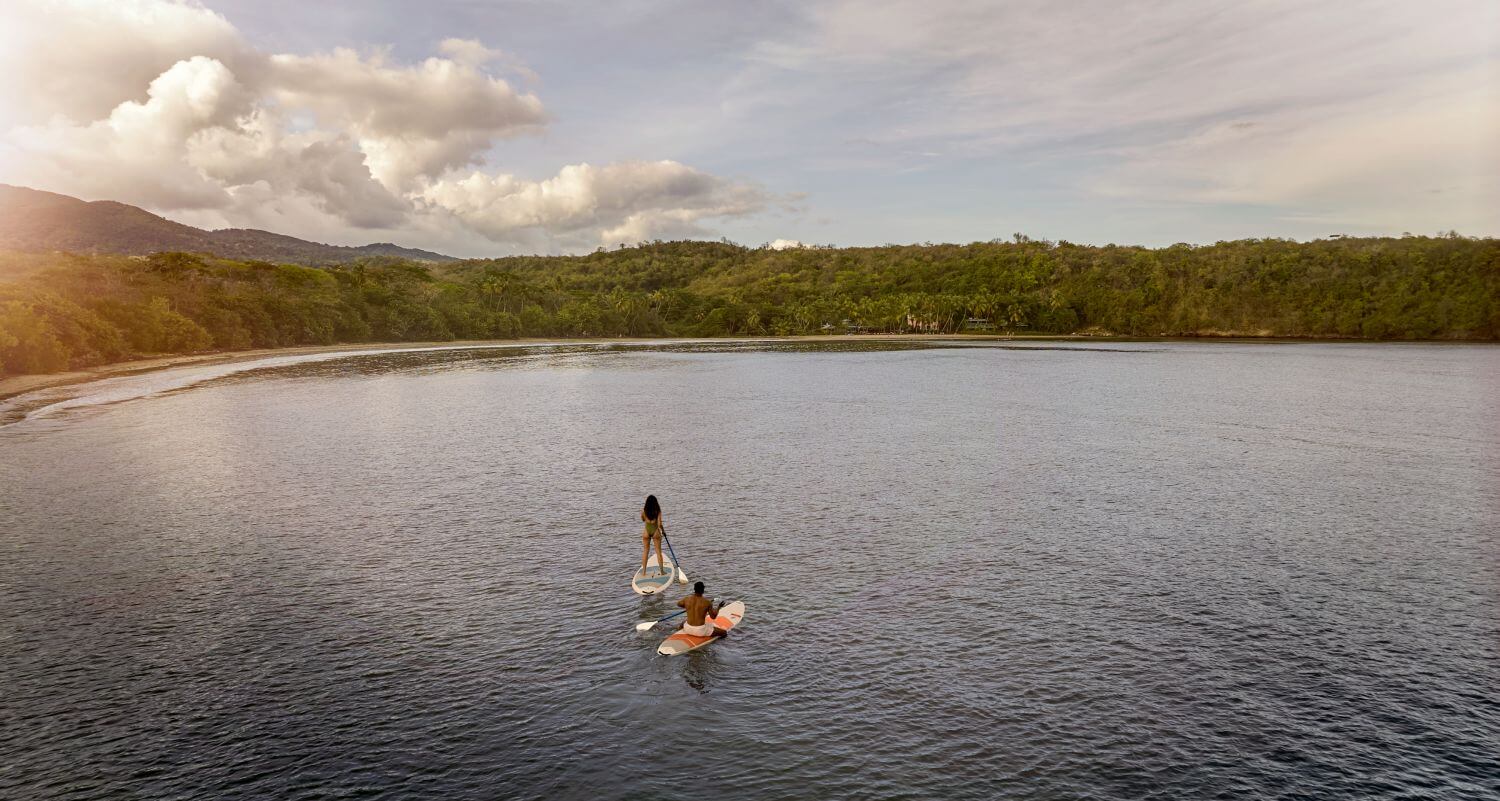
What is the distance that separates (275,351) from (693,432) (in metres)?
125

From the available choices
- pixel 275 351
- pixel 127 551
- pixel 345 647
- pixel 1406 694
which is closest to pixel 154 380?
pixel 275 351

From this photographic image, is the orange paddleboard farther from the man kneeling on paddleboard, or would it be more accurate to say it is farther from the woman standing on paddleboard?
the woman standing on paddleboard

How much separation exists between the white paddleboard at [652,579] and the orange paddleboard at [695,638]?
9.26ft

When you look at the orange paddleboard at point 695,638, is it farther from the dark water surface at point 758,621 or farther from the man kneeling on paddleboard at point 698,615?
the dark water surface at point 758,621

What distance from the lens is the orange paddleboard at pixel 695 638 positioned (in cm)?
1988

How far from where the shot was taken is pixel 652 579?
24.0m

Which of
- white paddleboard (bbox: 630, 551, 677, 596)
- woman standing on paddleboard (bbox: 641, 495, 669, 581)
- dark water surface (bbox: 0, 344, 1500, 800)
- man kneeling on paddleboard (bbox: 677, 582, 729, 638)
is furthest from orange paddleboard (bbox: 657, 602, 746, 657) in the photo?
woman standing on paddleboard (bbox: 641, 495, 669, 581)

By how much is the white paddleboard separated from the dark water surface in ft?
1.79

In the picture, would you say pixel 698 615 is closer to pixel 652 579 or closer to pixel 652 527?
pixel 652 579

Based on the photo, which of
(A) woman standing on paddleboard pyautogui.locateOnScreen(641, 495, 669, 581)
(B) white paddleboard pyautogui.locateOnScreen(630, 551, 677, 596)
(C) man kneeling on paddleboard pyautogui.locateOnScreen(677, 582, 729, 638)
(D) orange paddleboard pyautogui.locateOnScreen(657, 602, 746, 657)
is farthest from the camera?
(A) woman standing on paddleboard pyautogui.locateOnScreen(641, 495, 669, 581)

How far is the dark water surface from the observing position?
15.2 m

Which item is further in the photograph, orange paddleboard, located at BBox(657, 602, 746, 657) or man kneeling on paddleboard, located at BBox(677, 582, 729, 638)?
man kneeling on paddleboard, located at BBox(677, 582, 729, 638)

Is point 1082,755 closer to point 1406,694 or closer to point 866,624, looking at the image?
point 866,624

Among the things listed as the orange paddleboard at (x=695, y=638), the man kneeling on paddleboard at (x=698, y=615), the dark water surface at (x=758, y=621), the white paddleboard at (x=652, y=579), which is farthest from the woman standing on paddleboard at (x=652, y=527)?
the man kneeling on paddleboard at (x=698, y=615)
